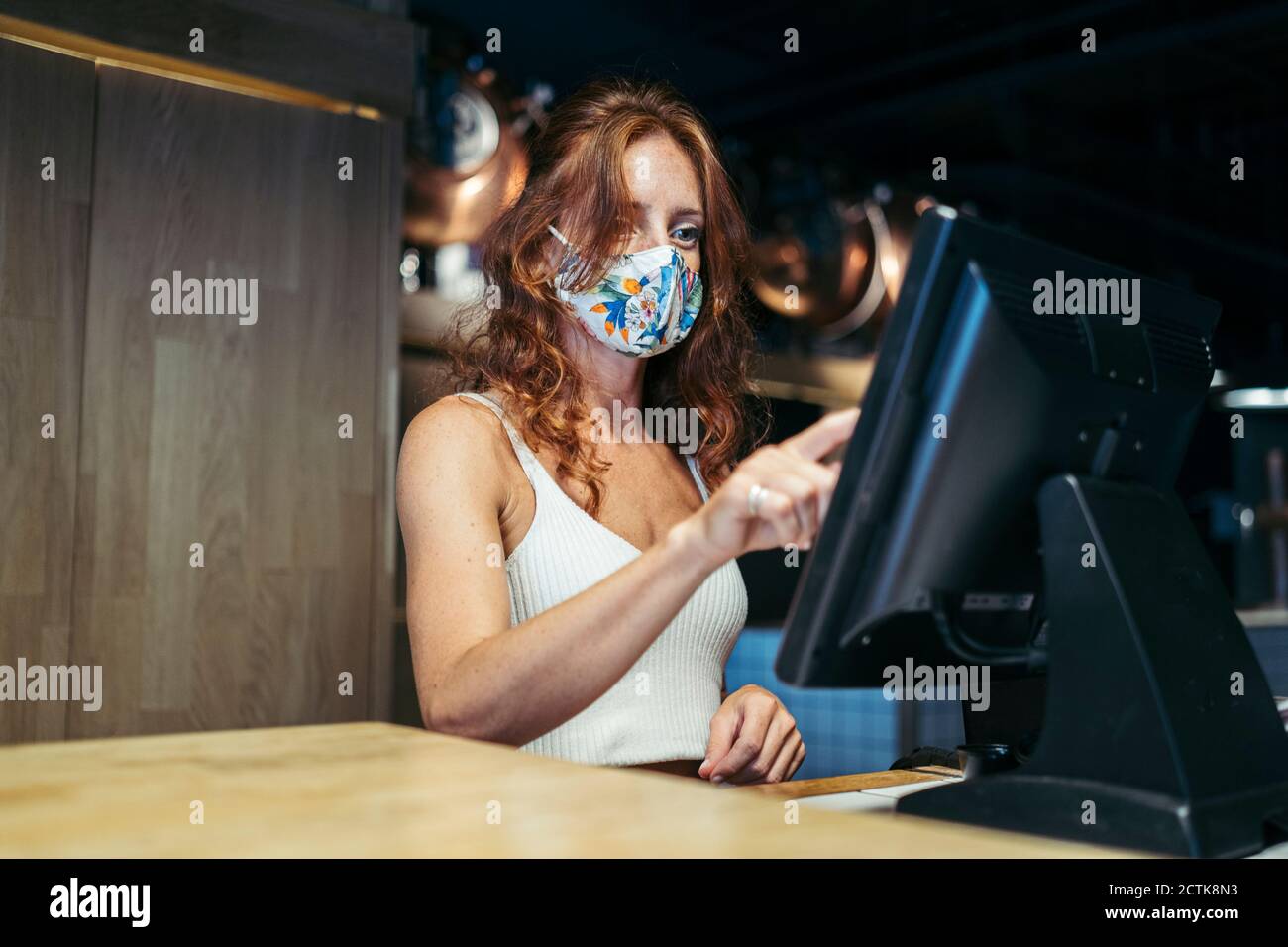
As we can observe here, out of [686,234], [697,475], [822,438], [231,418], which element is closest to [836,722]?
[231,418]

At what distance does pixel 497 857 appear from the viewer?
0.54 m

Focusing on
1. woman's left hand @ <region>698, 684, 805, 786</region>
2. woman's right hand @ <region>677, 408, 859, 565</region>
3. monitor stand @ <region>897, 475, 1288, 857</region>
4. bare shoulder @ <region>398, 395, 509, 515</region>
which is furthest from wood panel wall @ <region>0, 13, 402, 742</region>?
monitor stand @ <region>897, 475, 1288, 857</region>

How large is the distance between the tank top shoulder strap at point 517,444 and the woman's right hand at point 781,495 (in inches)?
20.6

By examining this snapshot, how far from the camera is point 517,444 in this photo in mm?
1501

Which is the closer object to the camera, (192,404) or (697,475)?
(697,475)

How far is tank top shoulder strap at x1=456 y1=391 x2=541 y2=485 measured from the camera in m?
1.48

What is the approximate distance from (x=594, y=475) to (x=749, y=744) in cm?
39

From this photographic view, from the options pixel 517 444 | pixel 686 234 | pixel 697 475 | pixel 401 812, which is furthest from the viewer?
pixel 697 475

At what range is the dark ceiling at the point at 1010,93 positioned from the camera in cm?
435

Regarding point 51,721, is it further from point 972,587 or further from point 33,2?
point 972,587

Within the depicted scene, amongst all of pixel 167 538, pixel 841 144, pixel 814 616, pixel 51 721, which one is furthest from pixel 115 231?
pixel 841 144

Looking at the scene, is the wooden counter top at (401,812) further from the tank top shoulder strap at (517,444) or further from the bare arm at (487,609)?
the tank top shoulder strap at (517,444)

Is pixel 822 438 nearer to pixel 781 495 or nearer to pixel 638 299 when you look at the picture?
pixel 781 495

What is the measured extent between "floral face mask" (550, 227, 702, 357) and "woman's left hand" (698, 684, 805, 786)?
1.56 feet
